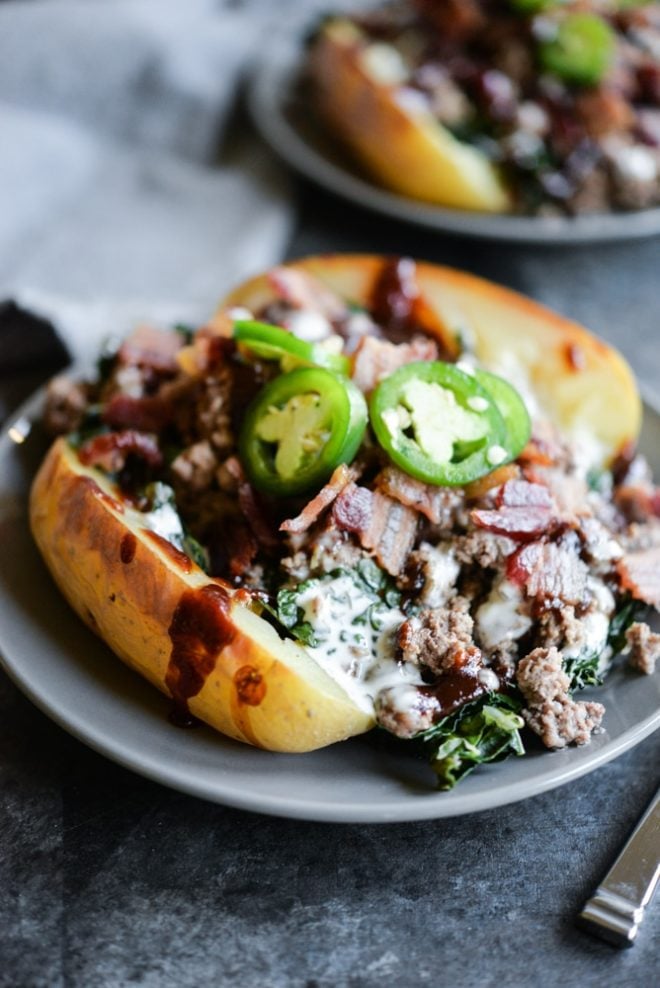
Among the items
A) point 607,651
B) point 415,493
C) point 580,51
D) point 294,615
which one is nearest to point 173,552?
point 294,615

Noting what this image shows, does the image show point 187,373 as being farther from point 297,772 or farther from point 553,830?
point 553,830

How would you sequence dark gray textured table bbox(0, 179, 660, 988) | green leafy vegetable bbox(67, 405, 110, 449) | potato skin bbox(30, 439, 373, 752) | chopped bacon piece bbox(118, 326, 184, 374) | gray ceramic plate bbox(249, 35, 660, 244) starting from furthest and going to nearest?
gray ceramic plate bbox(249, 35, 660, 244) → chopped bacon piece bbox(118, 326, 184, 374) → green leafy vegetable bbox(67, 405, 110, 449) → potato skin bbox(30, 439, 373, 752) → dark gray textured table bbox(0, 179, 660, 988)

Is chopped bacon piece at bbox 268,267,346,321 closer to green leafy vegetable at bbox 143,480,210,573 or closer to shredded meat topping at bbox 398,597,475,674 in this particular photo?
green leafy vegetable at bbox 143,480,210,573

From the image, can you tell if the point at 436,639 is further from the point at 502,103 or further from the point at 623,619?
the point at 502,103

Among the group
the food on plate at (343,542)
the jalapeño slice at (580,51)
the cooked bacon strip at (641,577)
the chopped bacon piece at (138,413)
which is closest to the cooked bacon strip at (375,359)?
the food on plate at (343,542)

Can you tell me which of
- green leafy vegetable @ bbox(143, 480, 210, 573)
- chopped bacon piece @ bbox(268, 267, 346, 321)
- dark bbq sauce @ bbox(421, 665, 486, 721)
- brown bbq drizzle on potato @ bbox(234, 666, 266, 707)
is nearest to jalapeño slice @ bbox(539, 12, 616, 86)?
chopped bacon piece @ bbox(268, 267, 346, 321)

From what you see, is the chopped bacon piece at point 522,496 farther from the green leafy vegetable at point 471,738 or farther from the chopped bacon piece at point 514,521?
the green leafy vegetable at point 471,738

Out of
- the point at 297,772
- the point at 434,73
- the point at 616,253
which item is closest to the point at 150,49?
the point at 434,73
